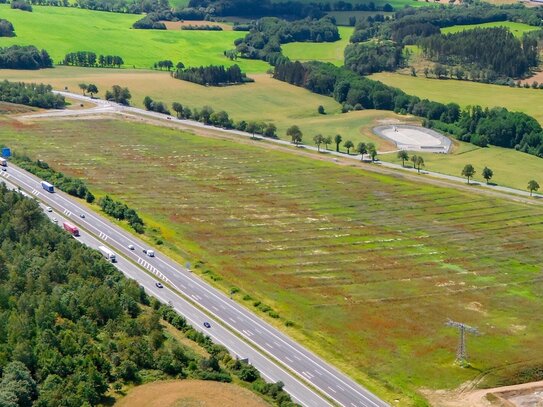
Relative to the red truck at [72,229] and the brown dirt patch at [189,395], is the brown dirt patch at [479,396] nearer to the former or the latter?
the brown dirt patch at [189,395]

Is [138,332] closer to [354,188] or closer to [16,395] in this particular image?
[16,395]

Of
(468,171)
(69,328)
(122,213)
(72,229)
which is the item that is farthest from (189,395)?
(468,171)

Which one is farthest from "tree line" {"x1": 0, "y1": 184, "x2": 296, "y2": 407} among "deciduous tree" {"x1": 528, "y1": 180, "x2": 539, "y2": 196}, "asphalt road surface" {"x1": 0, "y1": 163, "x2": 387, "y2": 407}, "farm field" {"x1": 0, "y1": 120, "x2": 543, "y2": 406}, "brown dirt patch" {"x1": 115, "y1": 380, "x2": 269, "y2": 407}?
"deciduous tree" {"x1": 528, "y1": 180, "x2": 539, "y2": 196}

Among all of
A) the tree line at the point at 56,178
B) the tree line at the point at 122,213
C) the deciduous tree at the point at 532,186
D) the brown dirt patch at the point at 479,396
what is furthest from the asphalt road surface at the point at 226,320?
the deciduous tree at the point at 532,186

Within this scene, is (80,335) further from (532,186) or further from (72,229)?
(532,186)

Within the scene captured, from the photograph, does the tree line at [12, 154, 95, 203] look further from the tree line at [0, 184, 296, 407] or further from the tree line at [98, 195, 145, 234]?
the tree line at [0, 184, 296, 407]

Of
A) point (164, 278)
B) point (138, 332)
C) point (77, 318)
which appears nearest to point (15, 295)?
point (77, 318)
